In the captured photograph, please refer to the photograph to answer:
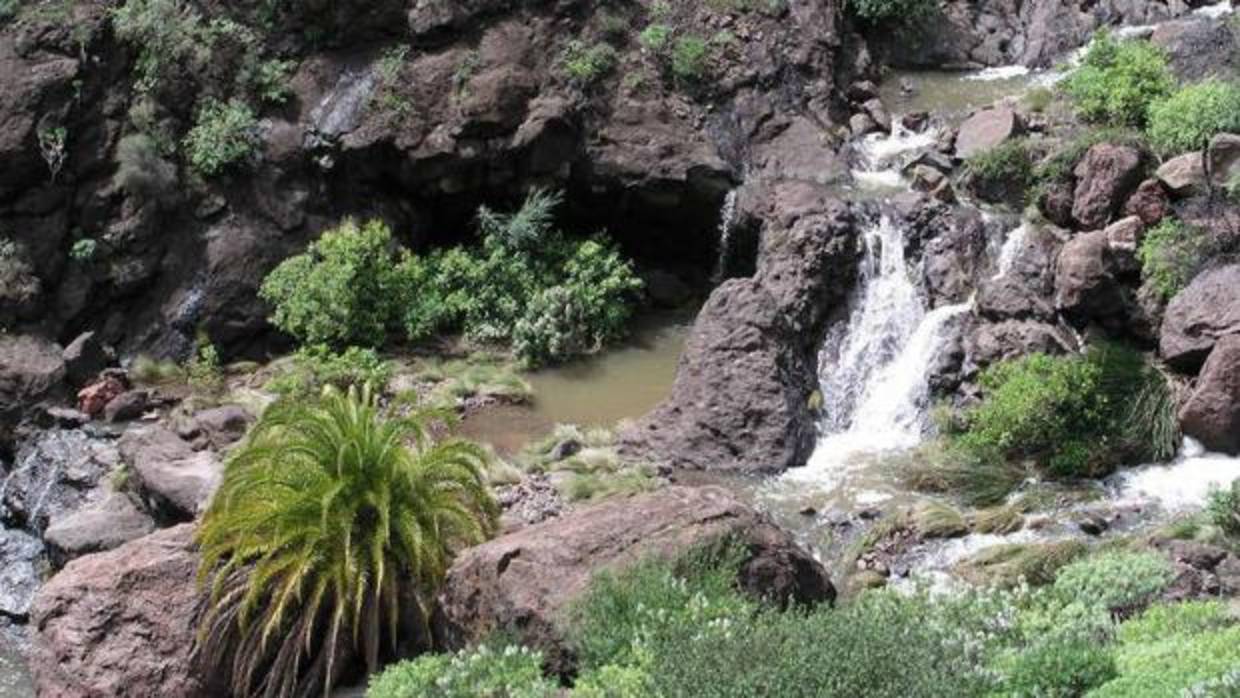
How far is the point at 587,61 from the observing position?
20.9 metres

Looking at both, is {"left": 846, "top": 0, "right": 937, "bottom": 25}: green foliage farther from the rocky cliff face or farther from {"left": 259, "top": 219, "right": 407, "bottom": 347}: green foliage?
{"left": 259, "top": 219, "right": 407, "bottom": 347}: green foliage

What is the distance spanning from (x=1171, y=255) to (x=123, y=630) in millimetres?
12377

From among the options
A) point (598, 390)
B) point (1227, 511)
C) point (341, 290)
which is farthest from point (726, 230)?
point (1227, 511)

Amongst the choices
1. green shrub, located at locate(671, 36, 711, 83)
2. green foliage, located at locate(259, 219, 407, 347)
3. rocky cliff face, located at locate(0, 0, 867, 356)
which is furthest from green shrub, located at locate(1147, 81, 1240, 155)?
green foliage, located at locate(259, 219, 407, 347)

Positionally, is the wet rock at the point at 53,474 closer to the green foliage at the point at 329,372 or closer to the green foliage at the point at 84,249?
the green foliage at the point at 329,372

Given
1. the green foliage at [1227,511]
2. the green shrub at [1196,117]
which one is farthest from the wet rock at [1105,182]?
the green foliage at [1227,511]

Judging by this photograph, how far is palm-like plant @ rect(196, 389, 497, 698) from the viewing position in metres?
10.9

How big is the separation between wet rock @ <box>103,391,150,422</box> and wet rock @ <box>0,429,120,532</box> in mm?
462

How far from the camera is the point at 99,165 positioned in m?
20.5

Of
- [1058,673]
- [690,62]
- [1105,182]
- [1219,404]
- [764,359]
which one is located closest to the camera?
[1058,673]

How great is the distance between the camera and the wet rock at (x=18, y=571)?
1555cm

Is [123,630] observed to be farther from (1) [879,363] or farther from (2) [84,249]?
(2) [84,249]

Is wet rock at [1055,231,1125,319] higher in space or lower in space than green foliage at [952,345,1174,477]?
higher

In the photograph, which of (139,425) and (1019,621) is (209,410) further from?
(1019,621)
